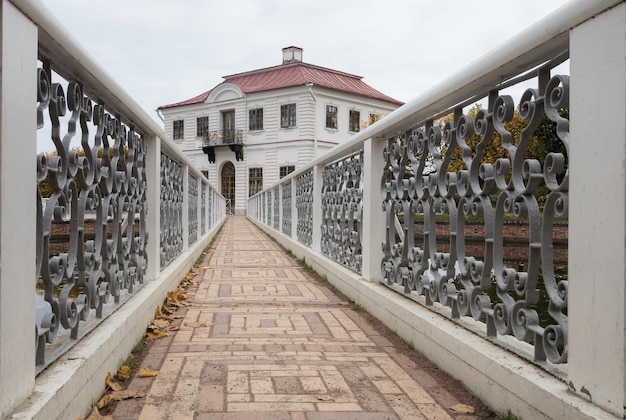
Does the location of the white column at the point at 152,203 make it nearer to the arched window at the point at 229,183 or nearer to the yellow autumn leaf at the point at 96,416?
the yellow autumn leaf at the point at 96,416

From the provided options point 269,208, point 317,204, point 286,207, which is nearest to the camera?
point 317,204

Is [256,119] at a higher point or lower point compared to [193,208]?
higher

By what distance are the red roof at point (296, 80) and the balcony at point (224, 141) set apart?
2895 millimetres

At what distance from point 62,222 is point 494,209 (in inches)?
77.4

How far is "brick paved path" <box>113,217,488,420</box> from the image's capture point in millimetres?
2166

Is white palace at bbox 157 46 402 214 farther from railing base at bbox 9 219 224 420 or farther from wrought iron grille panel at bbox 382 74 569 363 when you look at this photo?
railing base at bbox 9 219 224 420

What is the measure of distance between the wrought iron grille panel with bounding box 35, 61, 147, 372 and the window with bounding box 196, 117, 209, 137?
116ft

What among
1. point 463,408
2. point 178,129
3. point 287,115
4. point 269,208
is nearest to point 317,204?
point 463,408

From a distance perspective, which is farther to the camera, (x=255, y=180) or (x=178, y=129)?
(x=178, y=129)

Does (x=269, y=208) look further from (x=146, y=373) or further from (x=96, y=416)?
(x=96, y=416)

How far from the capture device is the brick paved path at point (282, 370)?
2.17 meters

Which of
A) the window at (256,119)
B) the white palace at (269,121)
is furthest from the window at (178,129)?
the window at (256,119)

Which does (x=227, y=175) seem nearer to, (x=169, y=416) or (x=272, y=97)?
(x=272, y=97)

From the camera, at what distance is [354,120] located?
36281mm
